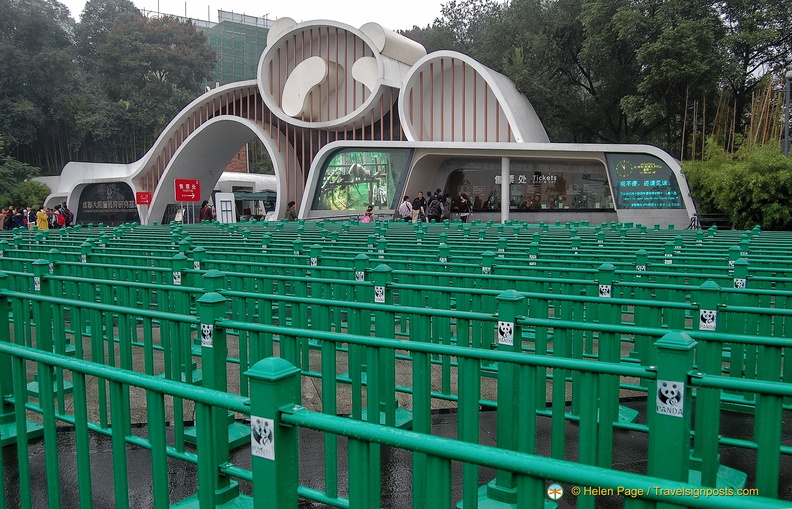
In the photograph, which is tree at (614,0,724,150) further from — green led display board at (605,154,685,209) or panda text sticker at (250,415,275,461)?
panda text sticker at (250,415,275,461)

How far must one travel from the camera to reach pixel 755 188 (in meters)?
20.5

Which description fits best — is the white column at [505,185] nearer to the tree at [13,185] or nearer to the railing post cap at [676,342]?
the railing post cap at [676,342]

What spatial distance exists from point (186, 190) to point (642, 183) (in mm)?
20863

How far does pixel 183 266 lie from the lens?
7281 millimetres

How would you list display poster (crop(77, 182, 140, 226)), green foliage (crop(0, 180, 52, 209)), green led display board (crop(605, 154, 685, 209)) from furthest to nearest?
green foliage (crop(0, 180, 52, 209)) → display poster (crop(77, 182, 140, 226)) → green led display board (crop(605, 154, 685, 209))

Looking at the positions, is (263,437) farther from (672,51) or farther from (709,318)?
(672,51)

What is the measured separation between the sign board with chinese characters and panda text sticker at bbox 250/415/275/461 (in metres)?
30.1

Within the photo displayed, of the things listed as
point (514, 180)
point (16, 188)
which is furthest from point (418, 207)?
point (16, 188)

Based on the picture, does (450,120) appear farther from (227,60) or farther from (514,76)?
(227,60)

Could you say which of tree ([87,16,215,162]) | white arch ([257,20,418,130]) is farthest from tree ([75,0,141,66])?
white arch ([257,20,418,130])

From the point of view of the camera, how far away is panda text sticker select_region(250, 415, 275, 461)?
2159mm

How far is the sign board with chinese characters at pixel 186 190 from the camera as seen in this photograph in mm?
30688

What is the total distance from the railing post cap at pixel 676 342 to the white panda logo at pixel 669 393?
0.52ft

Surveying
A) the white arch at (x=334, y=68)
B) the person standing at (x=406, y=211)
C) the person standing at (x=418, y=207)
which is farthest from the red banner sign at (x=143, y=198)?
the person standing at (x=418, y=207)
